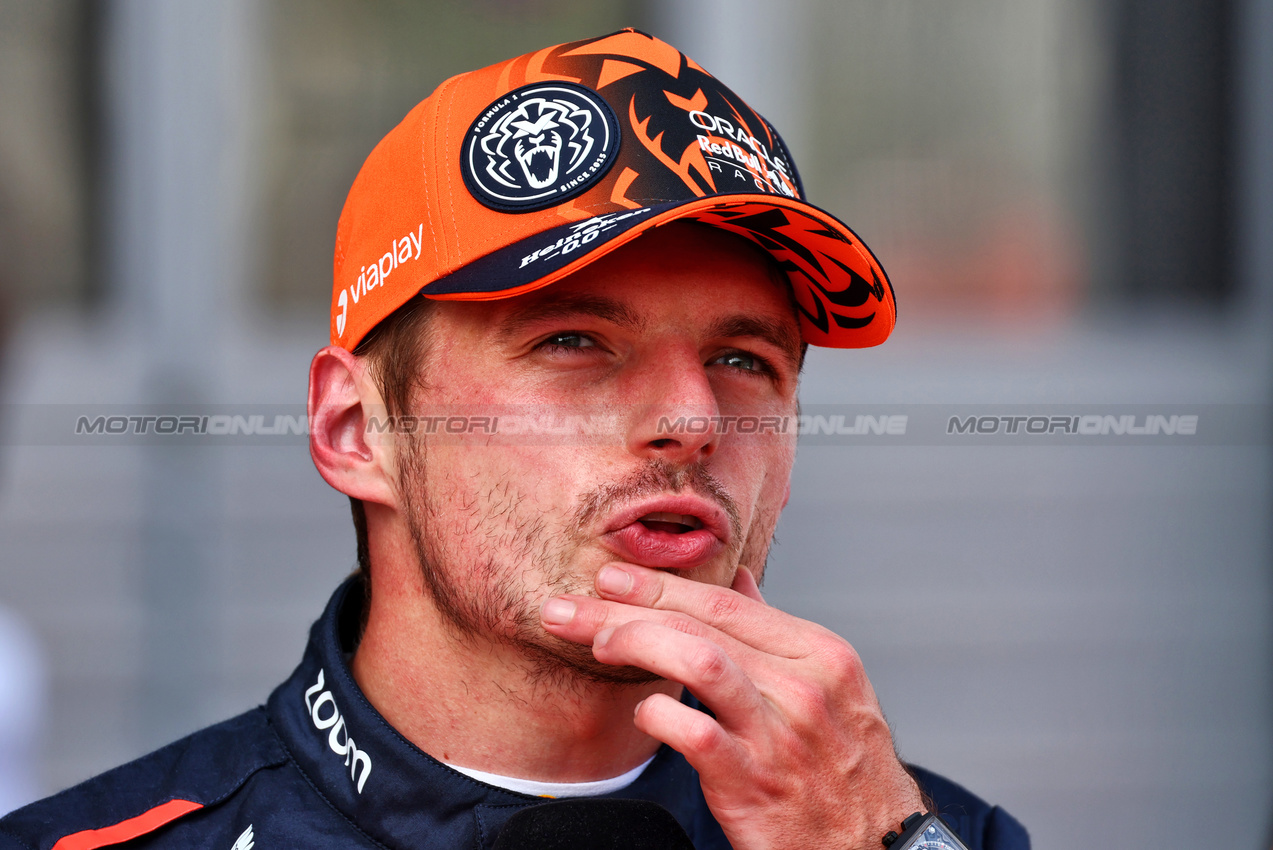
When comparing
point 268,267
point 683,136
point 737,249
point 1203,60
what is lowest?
point 737,249

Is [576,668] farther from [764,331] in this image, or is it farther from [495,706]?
[764,331]

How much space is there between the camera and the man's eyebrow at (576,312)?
1640mm

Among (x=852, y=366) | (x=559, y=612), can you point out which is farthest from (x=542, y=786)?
(x=852, y=366)

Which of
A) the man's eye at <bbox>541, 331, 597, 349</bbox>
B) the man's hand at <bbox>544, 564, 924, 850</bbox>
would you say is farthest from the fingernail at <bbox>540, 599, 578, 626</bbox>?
the man's eye at <bbox>541, 331, 597, 349</bbox>

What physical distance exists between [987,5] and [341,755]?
3970mm

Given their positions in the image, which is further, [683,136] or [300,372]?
[300,372]

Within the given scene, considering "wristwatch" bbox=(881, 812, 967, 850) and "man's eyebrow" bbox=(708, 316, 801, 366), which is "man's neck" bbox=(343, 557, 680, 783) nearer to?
"wristwatch" bbox=(881, 812, 967, 850)

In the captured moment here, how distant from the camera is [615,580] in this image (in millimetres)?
1552

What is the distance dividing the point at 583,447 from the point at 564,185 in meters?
0.40

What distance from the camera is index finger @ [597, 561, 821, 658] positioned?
5.03 ft

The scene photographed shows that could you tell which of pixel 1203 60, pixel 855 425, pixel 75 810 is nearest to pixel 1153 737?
pixel 855 425

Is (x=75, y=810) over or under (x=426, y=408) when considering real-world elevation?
under

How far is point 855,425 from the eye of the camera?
432cm

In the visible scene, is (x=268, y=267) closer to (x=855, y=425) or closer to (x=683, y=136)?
(x=855, y=425)
